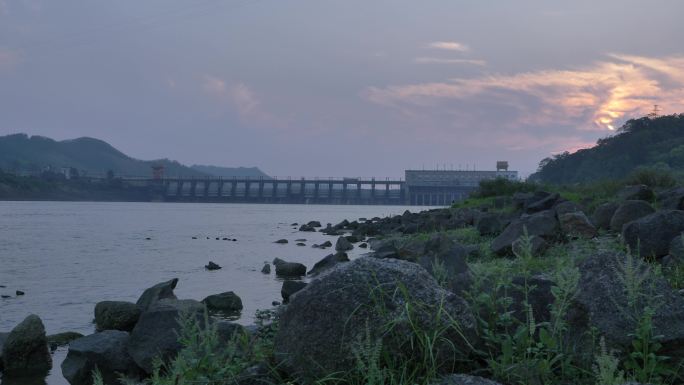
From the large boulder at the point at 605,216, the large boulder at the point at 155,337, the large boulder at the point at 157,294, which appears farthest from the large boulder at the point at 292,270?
the large boulder at the point at 155,337

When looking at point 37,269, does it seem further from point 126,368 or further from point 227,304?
point 126,368

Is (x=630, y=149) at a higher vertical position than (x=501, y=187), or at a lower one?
higher

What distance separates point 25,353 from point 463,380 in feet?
29.7

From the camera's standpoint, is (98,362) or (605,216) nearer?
(98,362)

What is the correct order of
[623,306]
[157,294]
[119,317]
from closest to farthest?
[623,306], [119,317], [157,294]

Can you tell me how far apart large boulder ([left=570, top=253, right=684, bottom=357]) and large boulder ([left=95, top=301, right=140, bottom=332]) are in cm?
1011

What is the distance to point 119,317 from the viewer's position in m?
12.8

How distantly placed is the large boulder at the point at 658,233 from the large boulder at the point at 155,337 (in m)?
7.21

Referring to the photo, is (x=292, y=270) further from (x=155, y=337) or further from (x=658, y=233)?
(x=658, y=233)

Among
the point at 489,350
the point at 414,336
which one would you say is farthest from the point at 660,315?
the point at 414,336

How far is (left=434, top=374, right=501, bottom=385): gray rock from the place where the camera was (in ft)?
13.2

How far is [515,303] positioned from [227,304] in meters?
10.8

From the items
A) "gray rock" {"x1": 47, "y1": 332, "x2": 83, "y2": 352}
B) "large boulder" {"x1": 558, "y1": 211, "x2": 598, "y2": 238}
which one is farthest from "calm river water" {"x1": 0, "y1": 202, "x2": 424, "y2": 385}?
"large boulder" {"x1": 558, "y1": 211, "x2": 598, "y2": 238}

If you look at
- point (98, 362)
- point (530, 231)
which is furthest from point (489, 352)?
point (530, 231)
